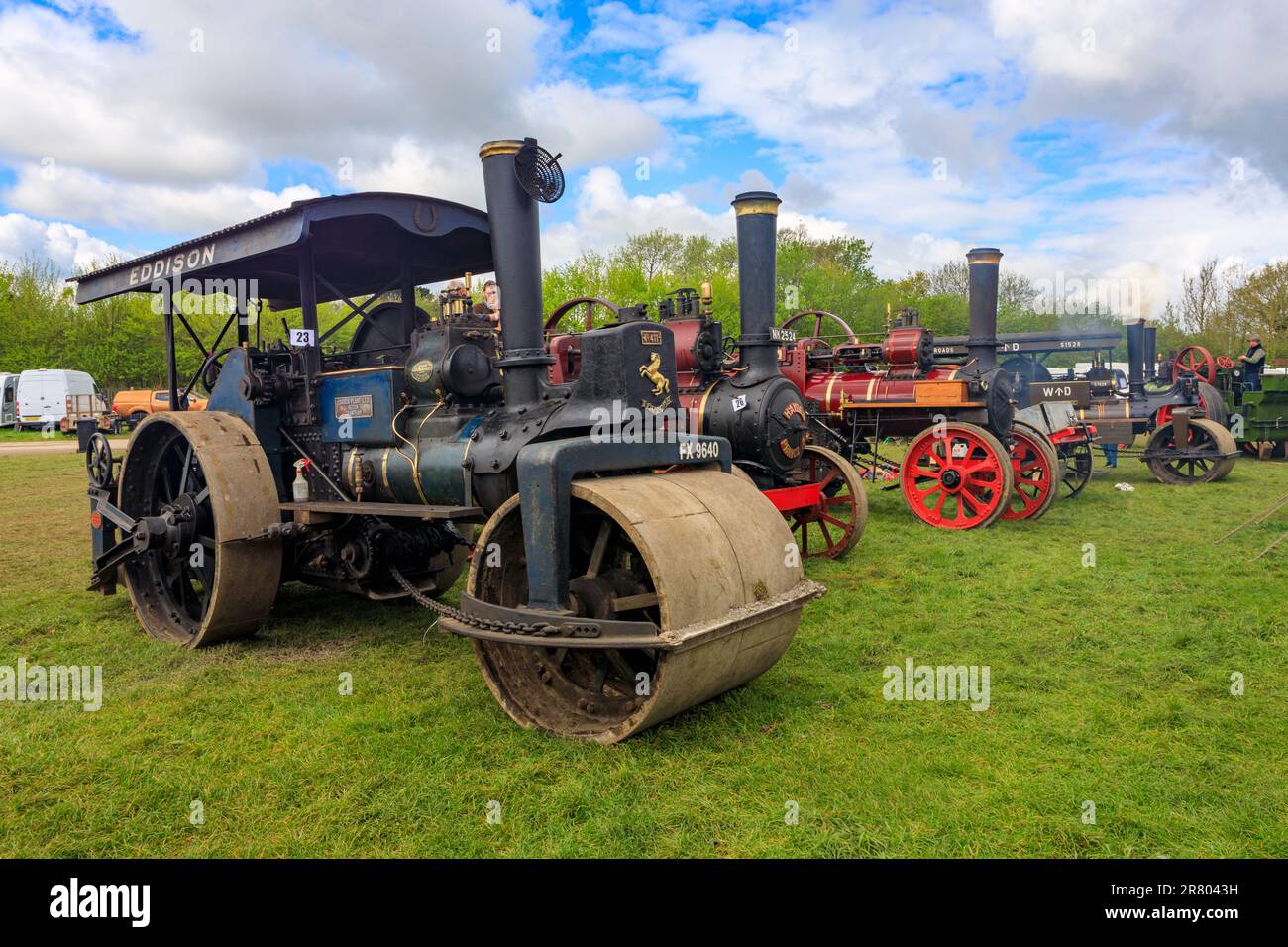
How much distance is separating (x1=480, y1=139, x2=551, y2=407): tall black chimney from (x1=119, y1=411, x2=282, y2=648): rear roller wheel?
1.78 metres

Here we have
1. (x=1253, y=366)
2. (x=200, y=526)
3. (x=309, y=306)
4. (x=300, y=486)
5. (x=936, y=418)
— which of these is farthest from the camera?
(x=1253, y=366)

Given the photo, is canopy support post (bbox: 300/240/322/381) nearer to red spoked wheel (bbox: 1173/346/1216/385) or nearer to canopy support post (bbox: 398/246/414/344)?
canopy support post (bbox: 398/246/414/344)

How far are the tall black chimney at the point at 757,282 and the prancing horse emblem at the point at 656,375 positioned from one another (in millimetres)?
3237

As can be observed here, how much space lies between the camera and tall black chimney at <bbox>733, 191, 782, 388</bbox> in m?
7.61

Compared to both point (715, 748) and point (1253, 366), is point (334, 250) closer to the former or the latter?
point (715, 748)

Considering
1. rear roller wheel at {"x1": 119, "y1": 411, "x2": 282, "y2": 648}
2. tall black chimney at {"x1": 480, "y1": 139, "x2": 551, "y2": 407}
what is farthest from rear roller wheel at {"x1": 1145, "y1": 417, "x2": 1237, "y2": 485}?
rear roller wheel at {"x1": 119, "y1": 411, "x2": 282, "y2": 648}

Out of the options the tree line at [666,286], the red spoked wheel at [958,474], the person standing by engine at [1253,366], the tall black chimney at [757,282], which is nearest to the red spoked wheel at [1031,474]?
the red spoked wheel at [958,474]

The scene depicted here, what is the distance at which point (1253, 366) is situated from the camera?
15695mm

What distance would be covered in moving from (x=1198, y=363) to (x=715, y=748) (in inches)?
630

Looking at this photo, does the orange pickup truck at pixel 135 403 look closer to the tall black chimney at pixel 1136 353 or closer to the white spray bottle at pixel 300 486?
the white spray bottle at pixel 300 486

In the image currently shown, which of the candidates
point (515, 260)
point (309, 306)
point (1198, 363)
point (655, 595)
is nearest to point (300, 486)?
point (309, 306)

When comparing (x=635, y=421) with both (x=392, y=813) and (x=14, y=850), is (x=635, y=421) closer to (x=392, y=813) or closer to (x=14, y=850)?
(x=392, y=813)

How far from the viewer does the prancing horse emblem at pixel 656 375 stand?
14.2ft

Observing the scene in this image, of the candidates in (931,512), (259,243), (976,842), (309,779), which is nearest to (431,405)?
(259,243)
